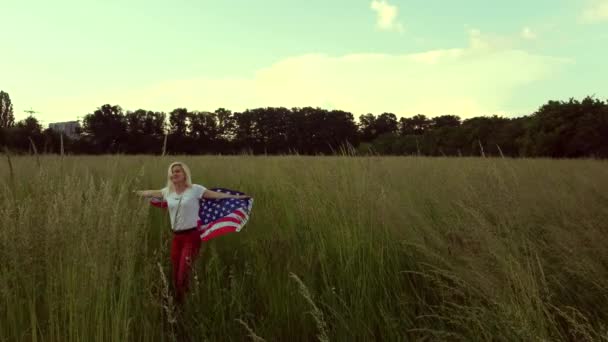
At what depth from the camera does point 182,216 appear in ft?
11.0

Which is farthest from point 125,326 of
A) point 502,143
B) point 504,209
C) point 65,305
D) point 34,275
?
point 502,143

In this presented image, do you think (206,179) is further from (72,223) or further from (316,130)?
(316,130)

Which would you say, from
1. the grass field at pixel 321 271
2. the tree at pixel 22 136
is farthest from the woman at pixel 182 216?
the tree at pixel 22 136

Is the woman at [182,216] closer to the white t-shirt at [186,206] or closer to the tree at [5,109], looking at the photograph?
the white t-shirt at [186,206]

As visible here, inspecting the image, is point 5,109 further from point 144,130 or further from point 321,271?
point 144,130

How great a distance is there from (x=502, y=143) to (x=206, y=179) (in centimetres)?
3537

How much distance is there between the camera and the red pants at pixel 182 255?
3.01 metres

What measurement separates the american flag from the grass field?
0.92ft

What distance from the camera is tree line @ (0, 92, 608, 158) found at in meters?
7.91

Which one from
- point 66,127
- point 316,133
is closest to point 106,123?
point 316,133

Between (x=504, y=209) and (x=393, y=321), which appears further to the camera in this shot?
(x=504, y=209)

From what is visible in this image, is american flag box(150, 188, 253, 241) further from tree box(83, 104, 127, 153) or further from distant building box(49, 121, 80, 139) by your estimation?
tree box(83, 104, 127, 153)

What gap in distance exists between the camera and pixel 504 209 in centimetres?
271

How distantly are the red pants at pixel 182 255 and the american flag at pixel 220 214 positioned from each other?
0.32 feet
